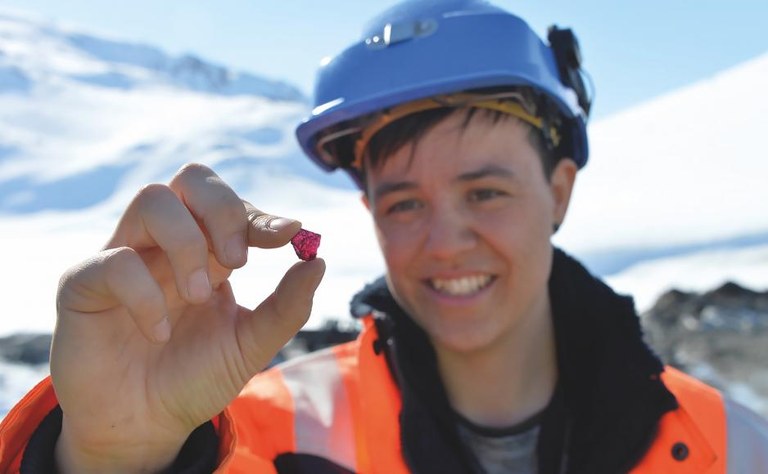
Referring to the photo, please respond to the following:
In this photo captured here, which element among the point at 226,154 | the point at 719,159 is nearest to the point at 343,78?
the point at 719,159

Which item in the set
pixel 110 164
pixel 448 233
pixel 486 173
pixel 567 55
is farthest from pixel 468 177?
pixel 110 164

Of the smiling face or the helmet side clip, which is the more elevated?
the helmet side clip

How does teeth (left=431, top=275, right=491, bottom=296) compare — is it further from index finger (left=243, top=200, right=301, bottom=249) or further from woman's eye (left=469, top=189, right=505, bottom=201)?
index finger (left=243, top=200, right=301, bottom=249)

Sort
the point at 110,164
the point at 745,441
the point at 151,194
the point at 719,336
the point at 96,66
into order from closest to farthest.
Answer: the point at 151,194 < the point at 745,441 < the point at 719,336 < the point at 110,164 < the point at 96,66

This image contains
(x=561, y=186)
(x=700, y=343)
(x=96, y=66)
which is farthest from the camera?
(x=96, y=66)

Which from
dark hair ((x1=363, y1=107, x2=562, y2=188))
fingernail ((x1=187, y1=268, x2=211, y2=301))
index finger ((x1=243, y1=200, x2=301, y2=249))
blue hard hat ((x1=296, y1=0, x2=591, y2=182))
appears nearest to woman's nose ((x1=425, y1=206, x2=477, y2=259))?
dark hair ((x1=363, y1=107, x2=562, y2=188))

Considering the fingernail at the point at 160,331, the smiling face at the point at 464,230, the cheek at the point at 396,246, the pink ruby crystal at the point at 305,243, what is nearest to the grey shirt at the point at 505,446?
the smiling face at the point at 464,230

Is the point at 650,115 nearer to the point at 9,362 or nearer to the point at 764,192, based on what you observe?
the point at 764,192

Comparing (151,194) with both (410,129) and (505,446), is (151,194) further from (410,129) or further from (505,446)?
(505,446)
